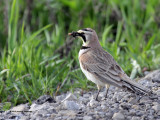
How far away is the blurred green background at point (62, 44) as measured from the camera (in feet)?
18.6

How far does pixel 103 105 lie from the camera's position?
462 cm

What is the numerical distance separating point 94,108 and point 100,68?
2.43 ft

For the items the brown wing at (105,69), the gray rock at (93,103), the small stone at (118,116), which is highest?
the brown wing at (105,69)

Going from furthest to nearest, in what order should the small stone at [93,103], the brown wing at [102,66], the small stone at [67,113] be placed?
the brown wing at [102,66] < the small stone at [93,103] < the small stone at [67,113]

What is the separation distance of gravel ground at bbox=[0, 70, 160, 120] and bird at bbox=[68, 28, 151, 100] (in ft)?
0.58

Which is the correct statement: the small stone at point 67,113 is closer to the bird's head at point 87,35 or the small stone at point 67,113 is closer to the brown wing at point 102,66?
the brown wing at point 102,66

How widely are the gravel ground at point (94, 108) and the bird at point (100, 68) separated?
0.58 ft

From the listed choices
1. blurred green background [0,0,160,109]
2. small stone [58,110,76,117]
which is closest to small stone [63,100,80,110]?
small stone [58,110,76,117]

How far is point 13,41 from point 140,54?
2.42 m

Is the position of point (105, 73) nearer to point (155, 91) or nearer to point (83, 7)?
point (155, 91)

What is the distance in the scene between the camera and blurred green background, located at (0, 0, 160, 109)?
18.6ft

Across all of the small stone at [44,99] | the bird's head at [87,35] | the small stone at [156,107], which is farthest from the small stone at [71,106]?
the bird's head at [87,35]

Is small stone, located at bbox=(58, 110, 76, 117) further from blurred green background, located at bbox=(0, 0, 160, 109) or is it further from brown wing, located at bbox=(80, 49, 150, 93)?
blurred green background, located at bbox=(0, 0, 160, 109)

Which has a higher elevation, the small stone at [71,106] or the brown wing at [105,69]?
the brown wing at [105,69]
